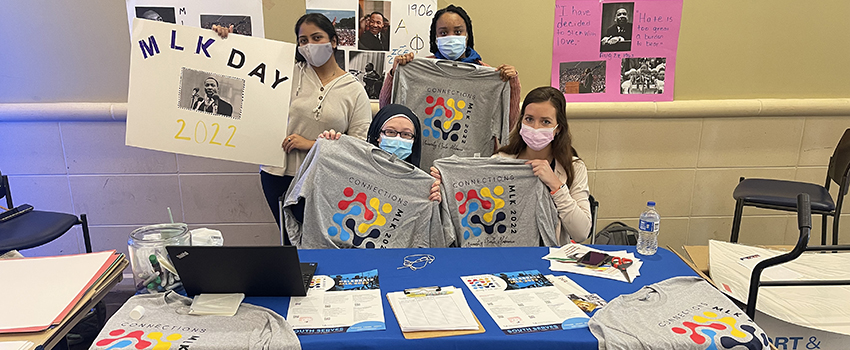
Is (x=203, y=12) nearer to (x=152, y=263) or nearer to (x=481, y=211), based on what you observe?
(x=152, y=263)

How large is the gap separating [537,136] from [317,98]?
1070 mm

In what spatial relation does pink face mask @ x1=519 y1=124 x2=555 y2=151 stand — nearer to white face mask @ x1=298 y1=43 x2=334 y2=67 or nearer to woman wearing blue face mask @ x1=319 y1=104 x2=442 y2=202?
woman wearing blue face mask @ x1=319 y1=104 x2=442 y2=202

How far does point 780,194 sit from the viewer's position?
2.48 m

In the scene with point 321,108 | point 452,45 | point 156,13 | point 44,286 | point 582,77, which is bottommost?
point 44,286

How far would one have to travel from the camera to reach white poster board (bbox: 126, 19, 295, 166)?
6.84 feet

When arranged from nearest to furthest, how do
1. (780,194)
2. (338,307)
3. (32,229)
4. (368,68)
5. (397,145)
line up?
(338,307) < (397,145) < (32,229) < (780,194) < (368,68)

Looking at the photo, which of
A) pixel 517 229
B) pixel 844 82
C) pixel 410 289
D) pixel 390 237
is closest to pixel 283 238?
pixel 390 237

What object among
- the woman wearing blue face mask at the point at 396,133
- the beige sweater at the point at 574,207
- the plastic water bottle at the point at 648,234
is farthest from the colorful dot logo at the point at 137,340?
the plastic water bottle at the point at 648,234

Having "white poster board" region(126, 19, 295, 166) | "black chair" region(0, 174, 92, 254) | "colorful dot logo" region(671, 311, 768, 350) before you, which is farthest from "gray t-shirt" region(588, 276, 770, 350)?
"black chair" region(0, 174, 92, 254)

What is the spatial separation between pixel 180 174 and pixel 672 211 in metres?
3.30

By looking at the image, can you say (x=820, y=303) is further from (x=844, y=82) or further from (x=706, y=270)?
(x=844, y=82)

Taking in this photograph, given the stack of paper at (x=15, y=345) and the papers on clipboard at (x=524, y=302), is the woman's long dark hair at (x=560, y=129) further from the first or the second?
the stack of paper at (x=15, y=345)

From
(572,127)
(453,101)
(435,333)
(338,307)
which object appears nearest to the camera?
(435,333)

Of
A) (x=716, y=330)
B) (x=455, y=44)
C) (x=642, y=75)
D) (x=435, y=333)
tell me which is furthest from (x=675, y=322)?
(x=642, y=75)
